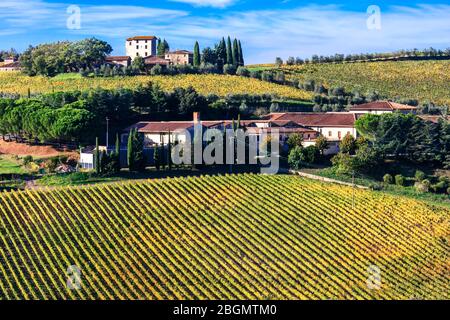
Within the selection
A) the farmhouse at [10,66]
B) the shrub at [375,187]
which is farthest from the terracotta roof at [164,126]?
the farmhouse at [10,66]

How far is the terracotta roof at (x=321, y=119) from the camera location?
65.8m

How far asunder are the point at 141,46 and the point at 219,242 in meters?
73.0

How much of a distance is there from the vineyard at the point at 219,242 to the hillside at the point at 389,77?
1945 inches

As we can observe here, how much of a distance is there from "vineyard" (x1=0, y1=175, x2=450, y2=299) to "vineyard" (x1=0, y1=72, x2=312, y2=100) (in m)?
37.8

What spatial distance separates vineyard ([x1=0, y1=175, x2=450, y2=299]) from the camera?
3175 cm

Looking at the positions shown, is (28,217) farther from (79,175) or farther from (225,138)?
(225,138)

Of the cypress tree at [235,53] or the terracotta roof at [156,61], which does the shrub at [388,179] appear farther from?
the cypress tree at [235,53]

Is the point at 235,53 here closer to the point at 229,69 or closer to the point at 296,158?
the point at 229,69

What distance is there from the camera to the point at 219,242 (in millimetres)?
36875

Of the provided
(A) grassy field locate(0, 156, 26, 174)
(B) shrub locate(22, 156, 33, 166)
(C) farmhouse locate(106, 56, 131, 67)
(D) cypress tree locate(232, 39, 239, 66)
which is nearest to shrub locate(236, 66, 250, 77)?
(D) cypress tree locate(232, 39, 239, 66)

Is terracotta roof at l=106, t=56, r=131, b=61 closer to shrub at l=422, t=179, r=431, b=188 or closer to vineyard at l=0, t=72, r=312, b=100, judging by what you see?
vineyard at l=0, t=72, r=312, b=100

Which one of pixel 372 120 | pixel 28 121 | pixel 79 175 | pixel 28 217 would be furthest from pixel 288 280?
pixel 28 121

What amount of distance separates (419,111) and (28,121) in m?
39.8
